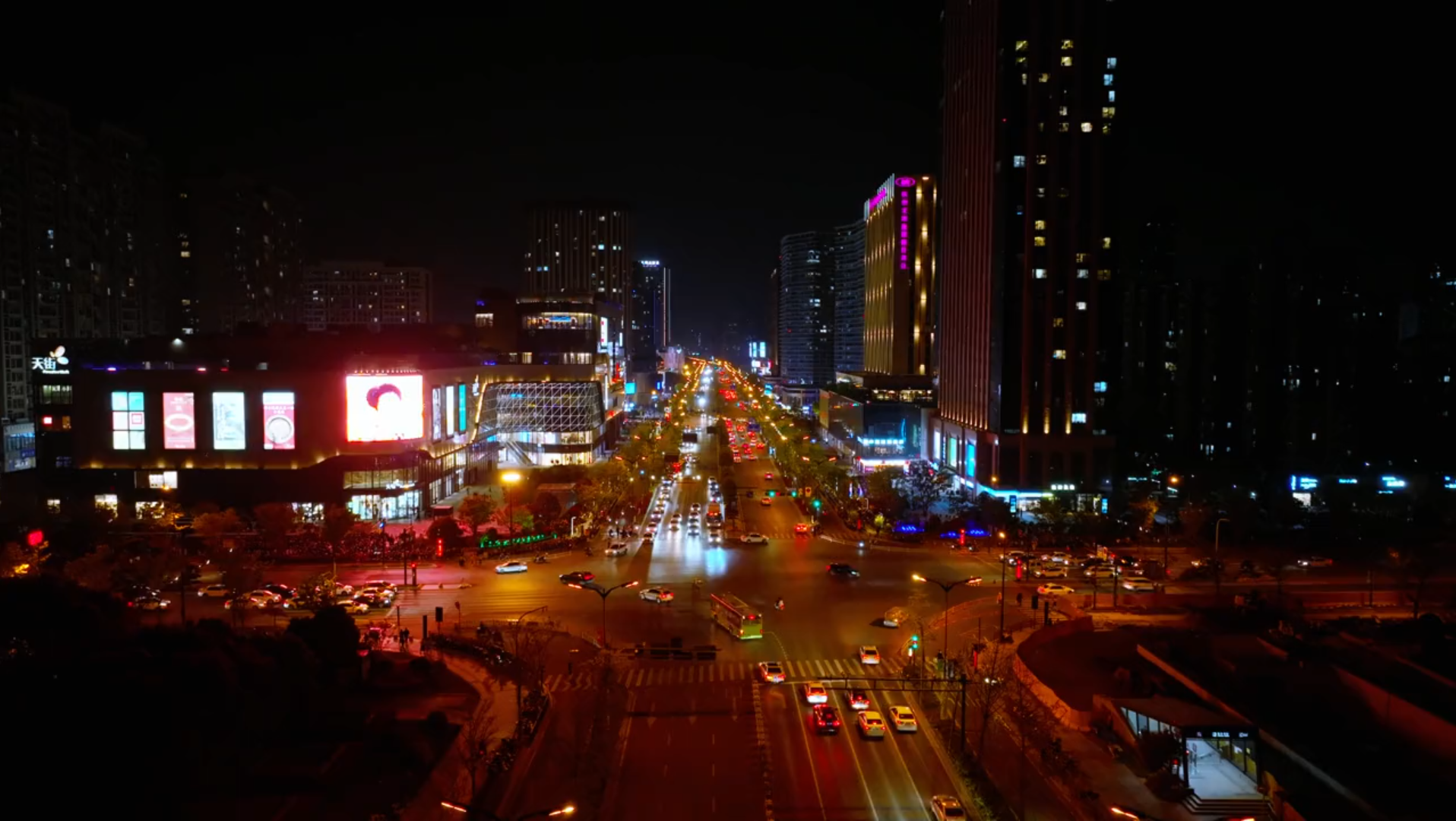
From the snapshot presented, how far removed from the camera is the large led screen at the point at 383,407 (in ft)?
200

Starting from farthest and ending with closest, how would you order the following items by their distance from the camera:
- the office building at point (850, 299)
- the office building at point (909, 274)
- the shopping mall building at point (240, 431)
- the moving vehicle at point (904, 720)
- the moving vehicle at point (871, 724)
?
1. the office building at point (850, 299)
2. the office building at point (909, 274)
3. the shopping mall building at point (240, 431)
4. the moving vehicle at point (904, 720)
5. the moving vehicle at point (871, 724)

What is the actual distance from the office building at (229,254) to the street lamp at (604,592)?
7861cm

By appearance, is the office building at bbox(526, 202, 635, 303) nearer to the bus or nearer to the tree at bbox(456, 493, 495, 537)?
the tree at bbox(456, 493, 495, 537)

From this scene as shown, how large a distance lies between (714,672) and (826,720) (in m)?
5.97

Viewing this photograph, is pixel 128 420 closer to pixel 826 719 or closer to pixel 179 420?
pixel 179 420

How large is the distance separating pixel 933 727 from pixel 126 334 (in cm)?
9479

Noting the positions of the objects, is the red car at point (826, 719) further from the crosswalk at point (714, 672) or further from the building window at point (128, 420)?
the building window at point (128, 420)

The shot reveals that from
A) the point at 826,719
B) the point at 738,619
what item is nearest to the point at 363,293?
the point at 738,619

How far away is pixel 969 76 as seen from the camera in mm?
74500

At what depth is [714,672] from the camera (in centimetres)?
3078

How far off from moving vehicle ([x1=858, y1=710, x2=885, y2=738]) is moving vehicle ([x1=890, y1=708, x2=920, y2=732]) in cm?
42

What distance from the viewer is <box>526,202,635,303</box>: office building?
18938cm

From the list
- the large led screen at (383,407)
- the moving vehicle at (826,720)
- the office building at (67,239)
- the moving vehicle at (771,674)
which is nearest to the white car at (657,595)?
the moving vehicle at (771,674)

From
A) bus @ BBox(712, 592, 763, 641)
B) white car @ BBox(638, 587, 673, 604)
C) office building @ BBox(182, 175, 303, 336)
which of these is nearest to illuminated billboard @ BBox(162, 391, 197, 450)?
white car @ BBox(638, 587, 673, 604)
